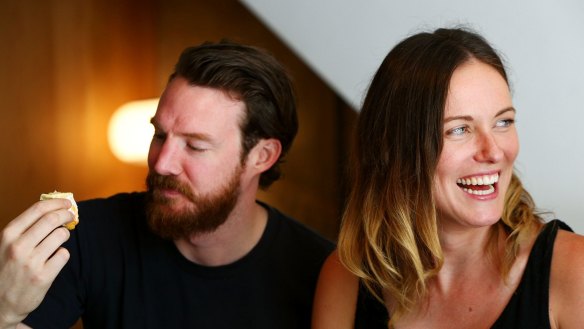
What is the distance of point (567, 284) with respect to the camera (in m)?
1.66

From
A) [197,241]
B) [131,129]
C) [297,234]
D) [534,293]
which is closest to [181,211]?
[197,241]

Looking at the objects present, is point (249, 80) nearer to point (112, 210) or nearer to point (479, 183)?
point (112, 210)

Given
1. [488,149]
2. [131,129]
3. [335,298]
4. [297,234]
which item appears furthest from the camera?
[131,129]

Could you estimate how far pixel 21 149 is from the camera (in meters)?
3.39

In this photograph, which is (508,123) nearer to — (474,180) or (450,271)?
(474,180)

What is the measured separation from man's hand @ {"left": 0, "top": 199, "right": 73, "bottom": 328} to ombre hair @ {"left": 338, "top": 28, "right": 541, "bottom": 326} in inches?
26.1

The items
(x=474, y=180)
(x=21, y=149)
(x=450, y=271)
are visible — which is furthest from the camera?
(x=21, y=149)

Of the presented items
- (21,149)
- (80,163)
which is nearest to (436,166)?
(21,149)

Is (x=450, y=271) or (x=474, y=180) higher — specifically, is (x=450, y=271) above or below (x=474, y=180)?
below

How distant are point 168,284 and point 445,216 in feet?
2.65

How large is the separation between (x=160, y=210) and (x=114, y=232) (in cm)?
18

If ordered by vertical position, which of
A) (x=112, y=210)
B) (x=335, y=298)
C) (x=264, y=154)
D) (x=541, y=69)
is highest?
(x=541, y=69)

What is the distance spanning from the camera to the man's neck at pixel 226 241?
216 cm

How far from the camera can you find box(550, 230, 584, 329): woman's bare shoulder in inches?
64.4
